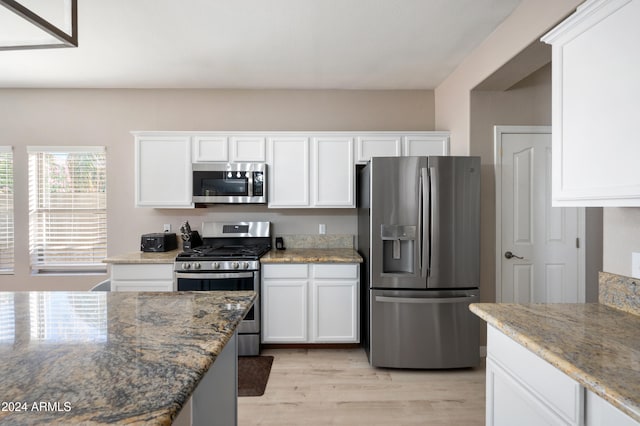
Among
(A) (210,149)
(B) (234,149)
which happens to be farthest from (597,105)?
(A) (210,149)

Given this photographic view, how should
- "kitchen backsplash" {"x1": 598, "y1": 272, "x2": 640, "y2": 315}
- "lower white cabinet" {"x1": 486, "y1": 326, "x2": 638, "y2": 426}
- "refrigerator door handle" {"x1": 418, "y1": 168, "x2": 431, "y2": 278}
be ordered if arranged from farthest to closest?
"refrigerator door handle" {"x1": 418, "y1": 168, "x2": 431, "y2": 278}, "kitchen backsplash" {"x1": 598, "y1": 272, "x2": 640, "y2": 315}, "lower white cabinet" {"x1": 486, "y1": 326, "x2": 638, "y2": 426}

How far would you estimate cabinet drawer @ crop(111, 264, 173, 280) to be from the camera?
315 cm

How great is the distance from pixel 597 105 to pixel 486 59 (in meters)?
1.68

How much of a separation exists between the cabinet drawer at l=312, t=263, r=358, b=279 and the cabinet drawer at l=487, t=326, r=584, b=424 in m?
1.77

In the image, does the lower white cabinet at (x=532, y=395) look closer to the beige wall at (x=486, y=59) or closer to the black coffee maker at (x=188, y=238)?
the beige wall at (x=486, y=59)

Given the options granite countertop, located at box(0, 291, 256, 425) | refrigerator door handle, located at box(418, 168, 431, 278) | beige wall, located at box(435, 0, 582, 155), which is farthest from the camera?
refrigerator door handle, located at box(418, 168, 431, 278)

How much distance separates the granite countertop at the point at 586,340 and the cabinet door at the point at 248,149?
100 inches

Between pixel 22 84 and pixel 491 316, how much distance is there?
15.8ft

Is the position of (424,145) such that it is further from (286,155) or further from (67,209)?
(67,209)

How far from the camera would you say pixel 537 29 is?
208 cm

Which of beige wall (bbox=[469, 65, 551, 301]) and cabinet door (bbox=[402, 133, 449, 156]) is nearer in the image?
beige wall (bbox=[469, 65, 551, 301])

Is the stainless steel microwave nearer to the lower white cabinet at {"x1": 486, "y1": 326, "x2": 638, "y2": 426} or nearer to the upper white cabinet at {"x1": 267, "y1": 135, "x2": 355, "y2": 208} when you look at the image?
the upper white cabinet at {"x1": 267, "y1": 135, "x2": 355, "y2": 208}

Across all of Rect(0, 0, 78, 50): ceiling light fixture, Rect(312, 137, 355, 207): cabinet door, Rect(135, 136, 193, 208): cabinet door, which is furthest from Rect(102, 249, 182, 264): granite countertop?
Rect(0, 0, 78, 50): ceiling light fixture

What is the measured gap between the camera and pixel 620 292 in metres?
1.47
